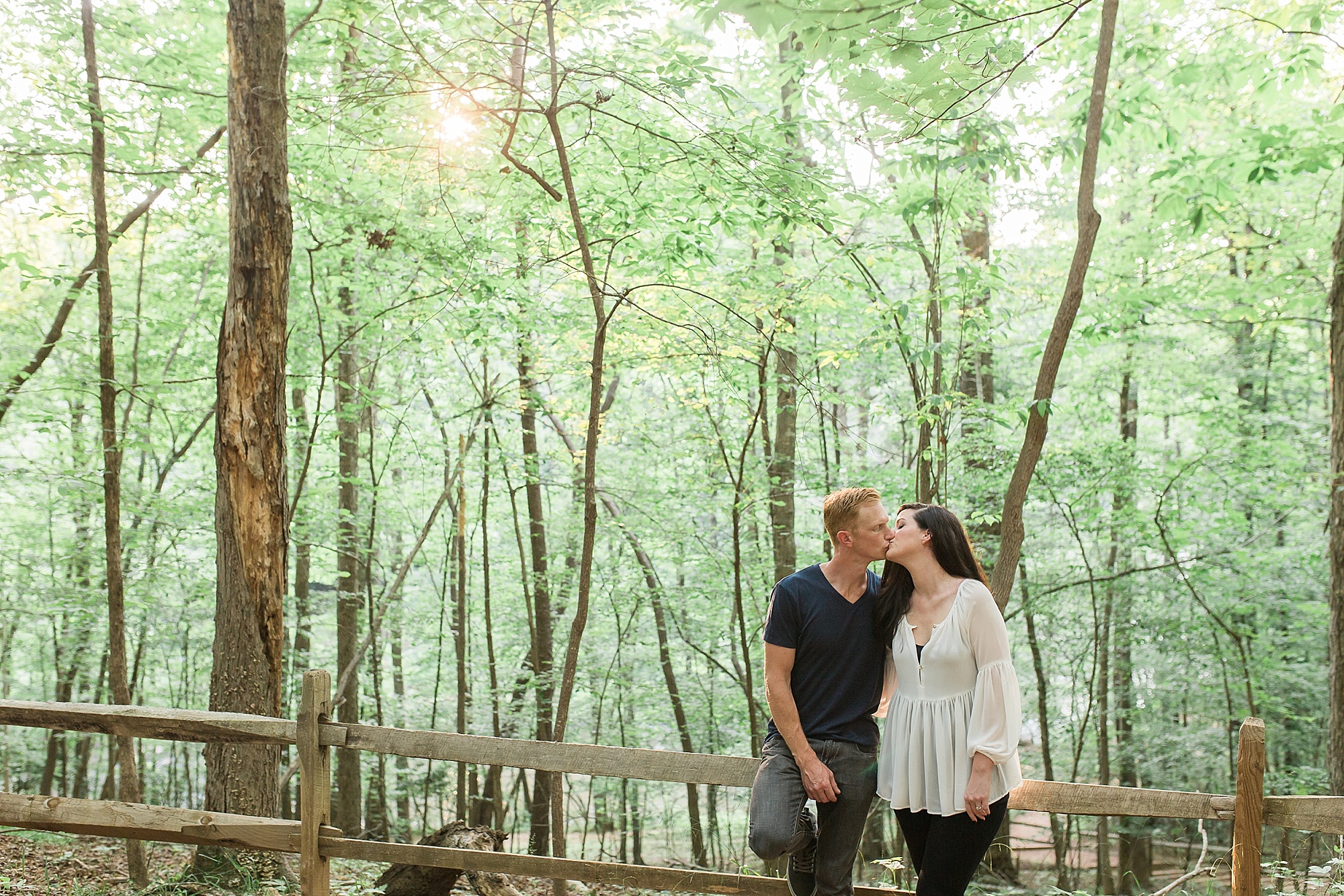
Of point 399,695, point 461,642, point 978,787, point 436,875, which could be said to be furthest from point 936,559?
point 399,695

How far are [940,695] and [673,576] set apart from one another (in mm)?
13770

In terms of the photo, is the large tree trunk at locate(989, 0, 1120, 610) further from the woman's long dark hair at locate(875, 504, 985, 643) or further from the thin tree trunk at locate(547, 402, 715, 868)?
the thin tree trunk at locate(547, 402, 715, 868)

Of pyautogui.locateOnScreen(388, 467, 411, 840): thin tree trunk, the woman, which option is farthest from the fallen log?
pyautogui.locateOnScreen(388, 467, 411, 840): thin tree trunk

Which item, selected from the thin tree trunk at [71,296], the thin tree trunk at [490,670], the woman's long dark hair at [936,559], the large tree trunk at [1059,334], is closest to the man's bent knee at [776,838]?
the woman's long dark hair at [936,559]

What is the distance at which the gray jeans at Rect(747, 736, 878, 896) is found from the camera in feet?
9.17

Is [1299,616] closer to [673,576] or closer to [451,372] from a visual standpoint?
[673,576]

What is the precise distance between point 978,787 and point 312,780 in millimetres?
2662

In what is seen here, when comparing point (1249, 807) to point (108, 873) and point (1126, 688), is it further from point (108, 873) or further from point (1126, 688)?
point (1126, 688)

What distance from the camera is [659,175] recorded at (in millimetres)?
7457

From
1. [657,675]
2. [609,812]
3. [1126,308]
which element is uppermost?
[1126,308]

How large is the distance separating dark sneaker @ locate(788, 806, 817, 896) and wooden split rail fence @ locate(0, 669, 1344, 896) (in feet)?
0.95

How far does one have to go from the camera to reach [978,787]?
2559 mm

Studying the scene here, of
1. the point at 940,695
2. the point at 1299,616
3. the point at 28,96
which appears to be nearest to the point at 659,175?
the point at 28,96

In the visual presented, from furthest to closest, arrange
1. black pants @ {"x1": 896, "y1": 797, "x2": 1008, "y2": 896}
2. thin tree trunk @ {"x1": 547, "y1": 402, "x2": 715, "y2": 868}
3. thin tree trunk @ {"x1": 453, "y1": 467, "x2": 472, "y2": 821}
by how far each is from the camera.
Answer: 1. thin tree trunk @ {"x1": 547, "y1": 402, "x2": 715, "y2": 868}
2. thin tree trunk @ {"x1": 453, "y1": 467, "x2": 472, "y2": 821}
3. black pants @ {"x1": 896, "y1": 797, "x2": 1008, "y2": 896}
